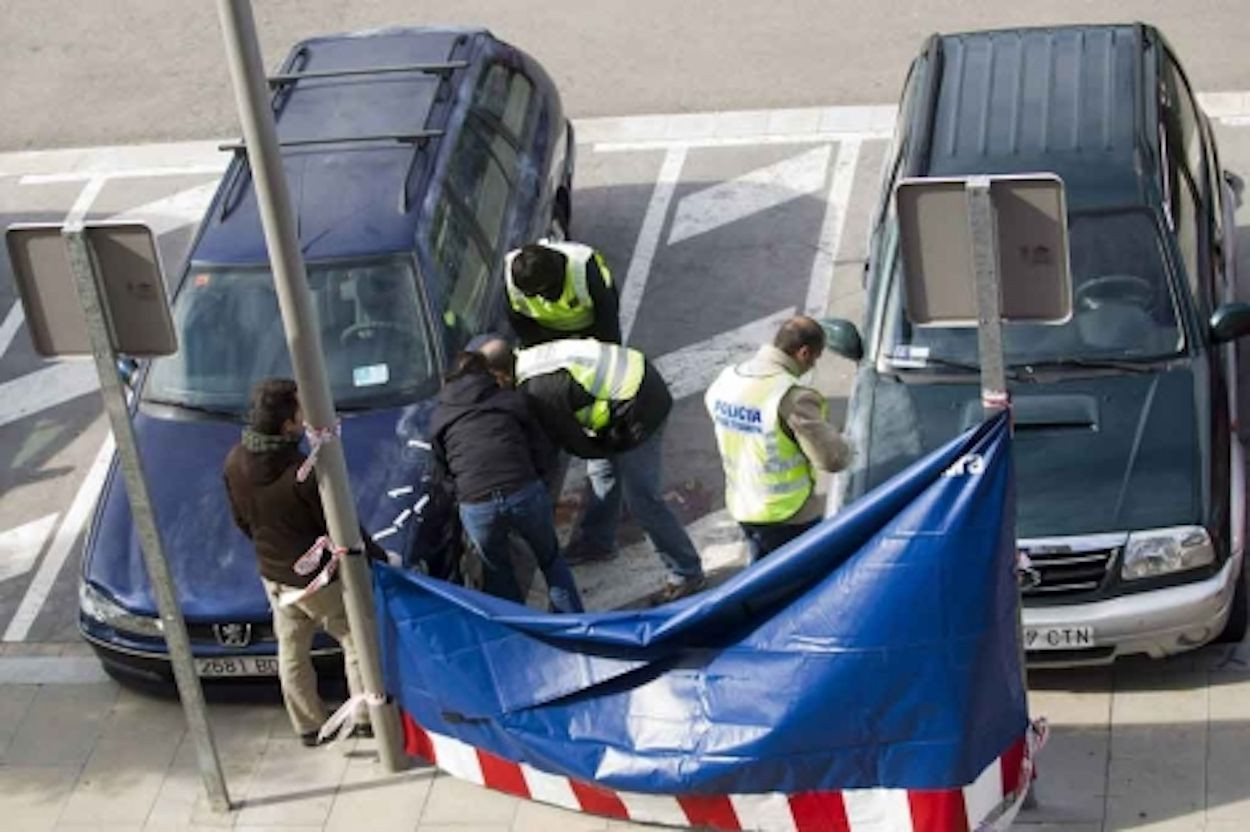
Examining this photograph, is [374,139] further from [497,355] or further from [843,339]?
[843,339]

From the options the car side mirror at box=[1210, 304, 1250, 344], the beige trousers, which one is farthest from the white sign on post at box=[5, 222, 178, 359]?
the car side mirror at box=[1210, 304, 1250, 344]

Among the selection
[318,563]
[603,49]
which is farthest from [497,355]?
[603,49]

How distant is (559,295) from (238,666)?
2.41 meters

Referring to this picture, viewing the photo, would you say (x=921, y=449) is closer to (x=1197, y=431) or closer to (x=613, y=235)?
(x=1197, y=431)

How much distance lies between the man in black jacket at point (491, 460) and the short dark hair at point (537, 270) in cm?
82

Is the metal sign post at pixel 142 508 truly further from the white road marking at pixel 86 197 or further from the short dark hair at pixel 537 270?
the white road marking at pixel 86 197

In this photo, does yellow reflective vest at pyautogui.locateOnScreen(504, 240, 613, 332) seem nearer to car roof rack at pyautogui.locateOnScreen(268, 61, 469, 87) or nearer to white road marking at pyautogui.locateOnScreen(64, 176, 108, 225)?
car roof rack at pyautogui.locateOnScreen(268, 61, 469, 87)

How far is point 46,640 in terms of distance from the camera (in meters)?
12.4

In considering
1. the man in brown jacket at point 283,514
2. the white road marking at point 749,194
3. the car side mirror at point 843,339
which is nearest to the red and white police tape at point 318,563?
the man in brown jacket at point 283,514

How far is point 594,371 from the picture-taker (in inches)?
452

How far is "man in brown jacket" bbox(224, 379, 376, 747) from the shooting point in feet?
34.0

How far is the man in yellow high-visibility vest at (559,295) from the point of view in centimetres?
1202

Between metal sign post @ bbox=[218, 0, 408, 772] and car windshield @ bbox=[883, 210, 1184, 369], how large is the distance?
2.90 metres

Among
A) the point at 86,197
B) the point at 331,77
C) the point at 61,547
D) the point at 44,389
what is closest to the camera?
the point at 61,547
